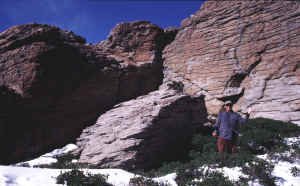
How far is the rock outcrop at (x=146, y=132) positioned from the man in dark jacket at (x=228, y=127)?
1878 millimetres

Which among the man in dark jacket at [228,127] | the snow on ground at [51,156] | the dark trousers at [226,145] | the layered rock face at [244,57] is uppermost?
the layered rock face at [244,57]

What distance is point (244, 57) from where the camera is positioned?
17281 mm

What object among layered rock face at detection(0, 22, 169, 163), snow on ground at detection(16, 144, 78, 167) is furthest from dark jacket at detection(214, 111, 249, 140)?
layered rock face at detection(0, 22, 169, 163)

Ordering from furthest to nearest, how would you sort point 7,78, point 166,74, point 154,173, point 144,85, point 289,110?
point 166,74, point 144,85, point 289,110, point 7,78, point 154,173

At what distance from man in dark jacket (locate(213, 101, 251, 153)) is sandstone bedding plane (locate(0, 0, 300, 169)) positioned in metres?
2.25

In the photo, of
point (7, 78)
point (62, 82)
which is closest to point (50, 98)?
point (62, 82)

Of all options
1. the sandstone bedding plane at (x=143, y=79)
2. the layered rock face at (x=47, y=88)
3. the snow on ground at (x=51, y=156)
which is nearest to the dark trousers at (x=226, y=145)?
the sandstone bedding plane at (x=143, y=79)

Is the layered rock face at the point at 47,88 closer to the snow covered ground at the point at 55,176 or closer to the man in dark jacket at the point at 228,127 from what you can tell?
the snow covered ground at the point at 55,176

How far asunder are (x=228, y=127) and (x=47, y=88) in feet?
31.0

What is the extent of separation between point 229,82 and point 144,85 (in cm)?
712

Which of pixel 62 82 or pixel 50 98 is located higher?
pixel 62 82

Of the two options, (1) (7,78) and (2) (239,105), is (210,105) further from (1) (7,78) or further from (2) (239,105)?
(1) (7,78)

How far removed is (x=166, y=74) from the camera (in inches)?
848

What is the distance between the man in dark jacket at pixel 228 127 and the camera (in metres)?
7.52
